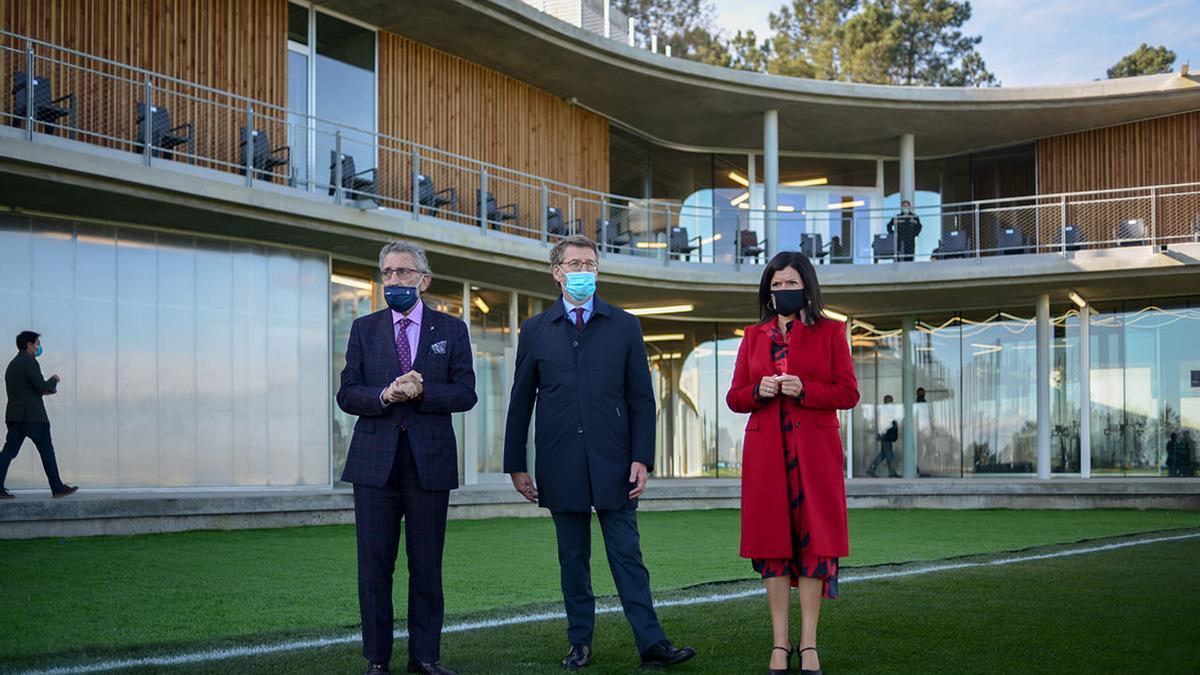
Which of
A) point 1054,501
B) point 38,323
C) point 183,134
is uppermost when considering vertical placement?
point 183,134

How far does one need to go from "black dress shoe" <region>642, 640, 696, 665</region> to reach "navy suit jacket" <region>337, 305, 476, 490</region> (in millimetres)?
1065

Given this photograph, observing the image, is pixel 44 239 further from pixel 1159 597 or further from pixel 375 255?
pixel 1159 597

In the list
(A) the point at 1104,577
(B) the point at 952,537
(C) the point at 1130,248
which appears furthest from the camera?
(C) the point at 1130,248

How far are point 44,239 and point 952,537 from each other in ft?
34.3

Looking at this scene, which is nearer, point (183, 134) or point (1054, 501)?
point (183, 134)

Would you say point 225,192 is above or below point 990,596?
above

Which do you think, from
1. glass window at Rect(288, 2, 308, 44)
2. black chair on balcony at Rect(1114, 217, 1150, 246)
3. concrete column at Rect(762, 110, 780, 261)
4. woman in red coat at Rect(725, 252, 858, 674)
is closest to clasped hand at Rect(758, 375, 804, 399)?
woman in red coat at Rect(725, 252, 858, 674)

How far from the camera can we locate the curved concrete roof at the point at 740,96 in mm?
18250

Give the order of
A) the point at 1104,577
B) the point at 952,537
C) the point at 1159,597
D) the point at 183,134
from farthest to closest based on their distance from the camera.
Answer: the point at 183,134, the point at 952,537, the point at 1104,577, the point at 1159,597

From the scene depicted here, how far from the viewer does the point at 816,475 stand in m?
4.94

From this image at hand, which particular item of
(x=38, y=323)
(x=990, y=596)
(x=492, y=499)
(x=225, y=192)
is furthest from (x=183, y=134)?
(x=990, y=596)

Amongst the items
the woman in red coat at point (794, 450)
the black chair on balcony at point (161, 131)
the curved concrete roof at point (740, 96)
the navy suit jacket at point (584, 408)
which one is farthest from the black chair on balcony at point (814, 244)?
the woman in red coat at point (794, 450)

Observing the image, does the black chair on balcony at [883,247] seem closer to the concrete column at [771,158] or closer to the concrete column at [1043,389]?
Answer: the concrete column at [771,158]

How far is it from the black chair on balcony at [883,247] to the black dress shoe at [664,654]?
17769mm
